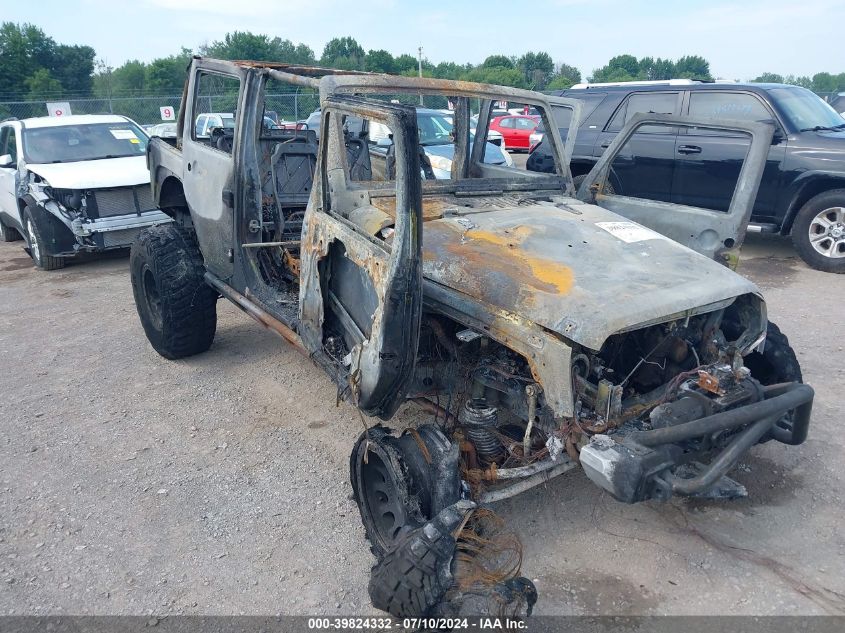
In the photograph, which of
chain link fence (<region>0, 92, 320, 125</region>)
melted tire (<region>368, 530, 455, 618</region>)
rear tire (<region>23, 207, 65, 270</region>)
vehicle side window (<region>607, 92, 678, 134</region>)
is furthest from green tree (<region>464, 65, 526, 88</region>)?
melted tire (<region>368, 530, 455, 618</region>)

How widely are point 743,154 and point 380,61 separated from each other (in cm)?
5207

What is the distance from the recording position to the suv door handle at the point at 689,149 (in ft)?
26.3

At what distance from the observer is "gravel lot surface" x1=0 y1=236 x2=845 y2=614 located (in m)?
2.92

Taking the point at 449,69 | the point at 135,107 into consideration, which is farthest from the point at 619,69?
the point at 135,107

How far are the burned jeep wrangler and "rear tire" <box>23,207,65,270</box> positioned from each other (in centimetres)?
448

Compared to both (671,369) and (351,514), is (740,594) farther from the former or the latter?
(351,514)

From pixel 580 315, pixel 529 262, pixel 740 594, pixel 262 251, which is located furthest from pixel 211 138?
pixel 740 594

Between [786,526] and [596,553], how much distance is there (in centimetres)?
101

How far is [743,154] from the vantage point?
25.1 ft

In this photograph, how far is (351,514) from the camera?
3.47 metres

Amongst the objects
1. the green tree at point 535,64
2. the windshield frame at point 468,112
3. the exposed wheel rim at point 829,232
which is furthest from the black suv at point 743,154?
the green tree at point 535,64

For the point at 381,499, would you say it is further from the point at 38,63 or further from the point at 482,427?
the point at 38,63

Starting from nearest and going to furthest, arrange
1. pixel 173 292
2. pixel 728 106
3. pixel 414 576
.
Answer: pixel 414 576, pixel 173 292, pixel 728 106

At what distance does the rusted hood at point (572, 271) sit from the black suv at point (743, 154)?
3.76 meters
